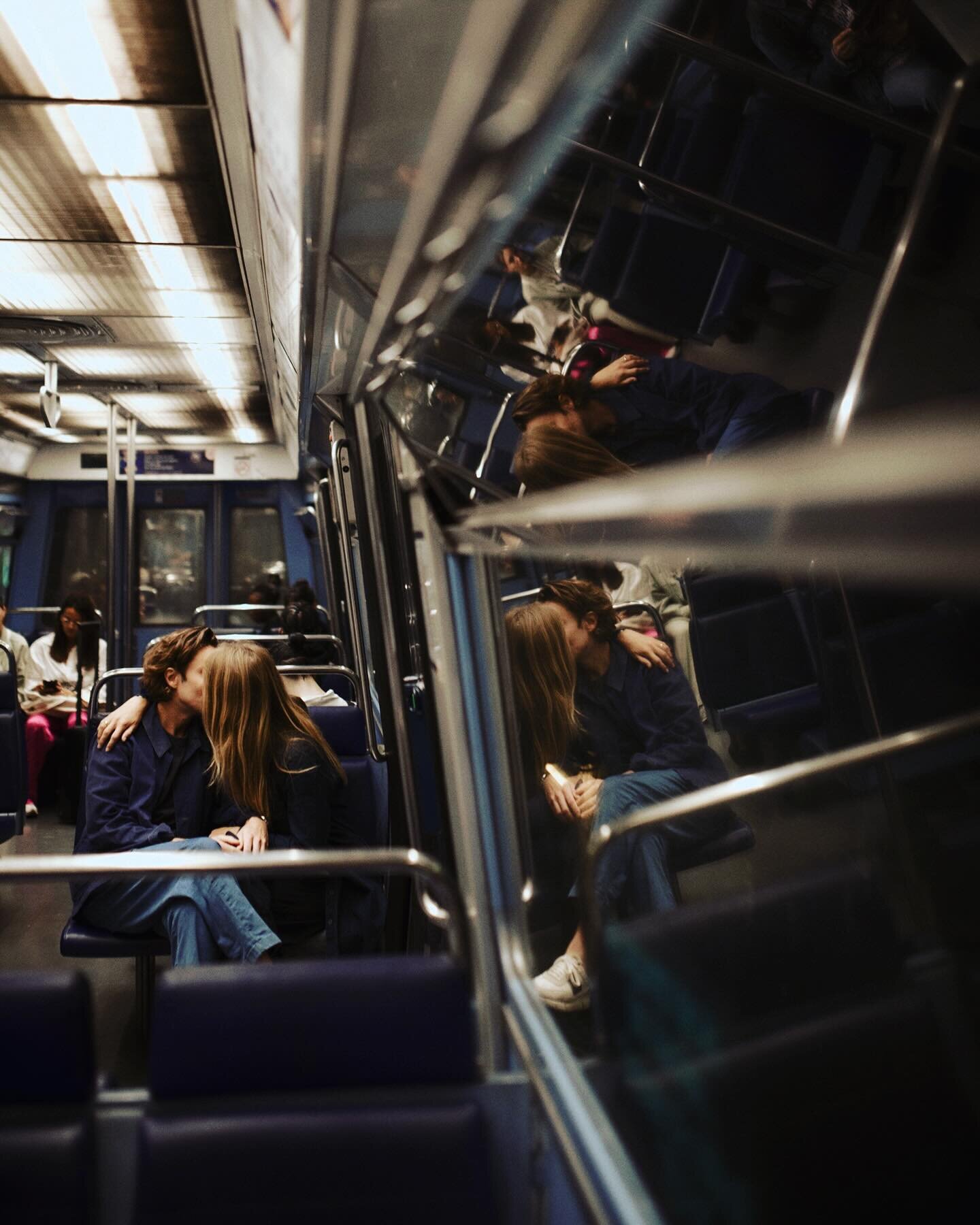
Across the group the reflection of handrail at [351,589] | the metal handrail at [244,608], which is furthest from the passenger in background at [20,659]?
the reflection of handrail at [351,589]

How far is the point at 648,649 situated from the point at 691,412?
49cm

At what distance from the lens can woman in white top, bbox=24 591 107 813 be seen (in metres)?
6.82

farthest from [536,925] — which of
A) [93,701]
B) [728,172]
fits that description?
[93,701]

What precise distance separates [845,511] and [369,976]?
1344mm

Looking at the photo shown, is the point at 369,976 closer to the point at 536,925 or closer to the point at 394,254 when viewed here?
the point at 536,925

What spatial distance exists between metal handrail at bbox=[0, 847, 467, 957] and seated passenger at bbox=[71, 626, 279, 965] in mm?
1125

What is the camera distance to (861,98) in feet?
2.25

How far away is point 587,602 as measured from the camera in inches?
65.7

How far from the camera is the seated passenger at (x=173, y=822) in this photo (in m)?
2.82

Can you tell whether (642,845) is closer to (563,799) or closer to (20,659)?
(563,799)

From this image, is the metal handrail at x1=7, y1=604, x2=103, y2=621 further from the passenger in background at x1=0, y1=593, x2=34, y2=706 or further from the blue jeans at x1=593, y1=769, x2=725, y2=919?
A: the blue jeans at x1=593, y1=769, x2=725, y2=919

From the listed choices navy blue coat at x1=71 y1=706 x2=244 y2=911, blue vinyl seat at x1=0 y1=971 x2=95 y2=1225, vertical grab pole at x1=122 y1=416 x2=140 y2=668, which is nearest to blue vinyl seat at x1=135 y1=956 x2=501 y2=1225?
blue vinyl seat at x1=0 y1=971 x2=95 y2=1225

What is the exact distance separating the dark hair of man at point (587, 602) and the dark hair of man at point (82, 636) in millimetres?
5833

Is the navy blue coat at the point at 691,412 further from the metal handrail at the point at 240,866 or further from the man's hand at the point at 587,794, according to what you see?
the metal handrail at the point at 240,866
